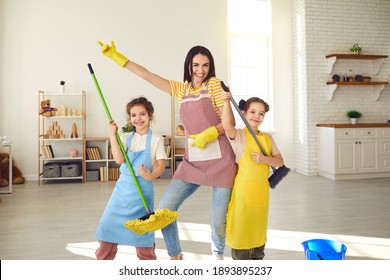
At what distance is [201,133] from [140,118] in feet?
1.01

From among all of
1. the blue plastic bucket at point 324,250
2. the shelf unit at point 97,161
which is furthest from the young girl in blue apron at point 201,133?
the shelf unit at point 97,161

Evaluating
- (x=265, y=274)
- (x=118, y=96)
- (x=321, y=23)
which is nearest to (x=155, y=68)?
(x=118, y=96)

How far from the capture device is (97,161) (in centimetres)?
625

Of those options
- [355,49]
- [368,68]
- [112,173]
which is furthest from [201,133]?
[368,68]

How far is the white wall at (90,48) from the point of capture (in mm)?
6145

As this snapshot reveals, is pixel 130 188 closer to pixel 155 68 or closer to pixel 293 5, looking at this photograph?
pixel 155 68

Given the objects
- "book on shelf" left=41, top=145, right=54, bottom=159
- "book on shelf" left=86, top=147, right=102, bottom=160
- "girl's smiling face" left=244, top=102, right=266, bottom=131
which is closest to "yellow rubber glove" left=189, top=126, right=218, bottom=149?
"girl's smiling face" left=244, top=102, right=266, bottom=131

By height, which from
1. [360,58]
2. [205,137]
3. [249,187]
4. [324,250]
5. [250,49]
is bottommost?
[324,250]

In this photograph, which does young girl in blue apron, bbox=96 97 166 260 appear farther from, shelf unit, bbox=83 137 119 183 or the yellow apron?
shelf unit, bbox=83 137 119 183

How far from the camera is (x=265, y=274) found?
57.2 inches

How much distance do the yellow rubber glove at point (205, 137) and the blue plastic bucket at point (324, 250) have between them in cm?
71

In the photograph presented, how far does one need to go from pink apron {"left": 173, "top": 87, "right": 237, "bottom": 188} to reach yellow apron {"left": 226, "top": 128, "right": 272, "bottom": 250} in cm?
7

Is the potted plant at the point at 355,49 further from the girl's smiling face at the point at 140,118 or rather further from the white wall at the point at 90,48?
the girl's smiling face at the point at 140,118

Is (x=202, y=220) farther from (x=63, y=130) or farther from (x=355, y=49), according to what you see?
(x=355, y=49)
